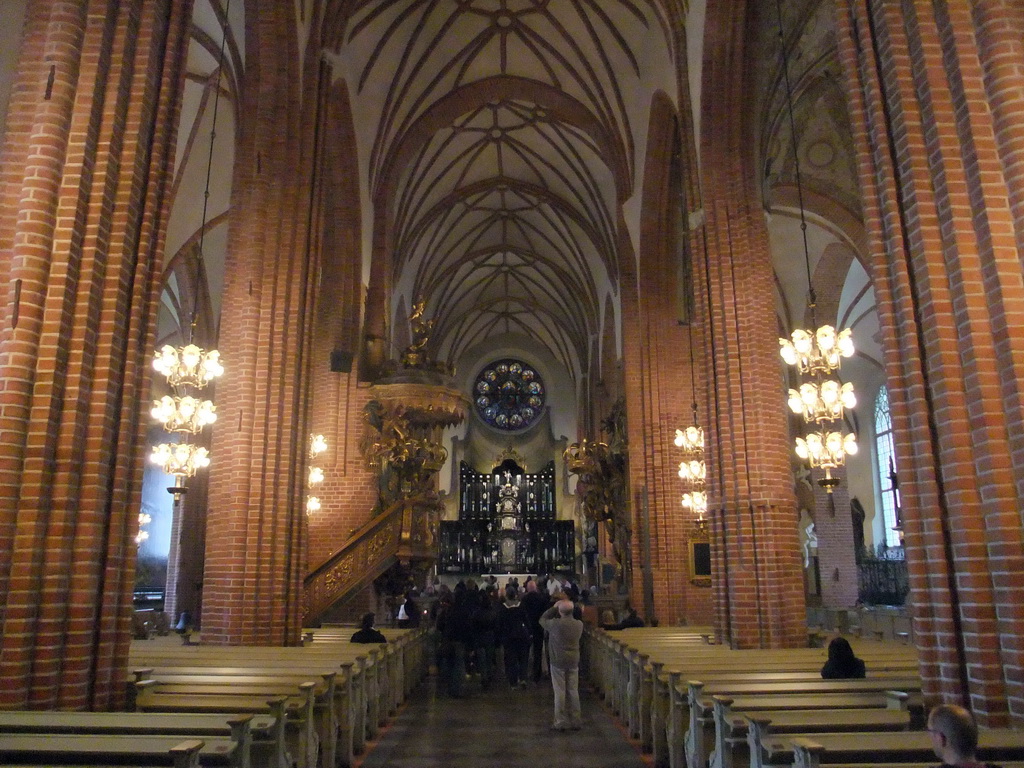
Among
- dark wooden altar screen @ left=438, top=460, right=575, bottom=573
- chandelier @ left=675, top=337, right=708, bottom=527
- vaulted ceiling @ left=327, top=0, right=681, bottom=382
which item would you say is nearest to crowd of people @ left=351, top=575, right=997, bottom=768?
chandelier @ left=675, top=337, right=708, bottom=527

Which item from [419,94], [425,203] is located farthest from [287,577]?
[425,203]

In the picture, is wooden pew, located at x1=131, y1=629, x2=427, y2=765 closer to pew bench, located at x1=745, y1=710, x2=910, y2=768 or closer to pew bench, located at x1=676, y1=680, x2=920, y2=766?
pew bench, located at x1=676, y1=680, x2=920, y2=766

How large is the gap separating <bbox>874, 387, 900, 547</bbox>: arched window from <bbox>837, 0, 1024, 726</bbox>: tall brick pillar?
21.9 metres

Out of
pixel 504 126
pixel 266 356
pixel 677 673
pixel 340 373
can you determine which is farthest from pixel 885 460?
pixel 677 673

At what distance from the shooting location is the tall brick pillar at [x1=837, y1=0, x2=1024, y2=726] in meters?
4.47

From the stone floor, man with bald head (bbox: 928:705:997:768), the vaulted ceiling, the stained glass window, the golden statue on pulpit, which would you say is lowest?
the stone floor

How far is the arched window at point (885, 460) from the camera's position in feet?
82.6

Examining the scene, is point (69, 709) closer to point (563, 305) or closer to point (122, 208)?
point (122, 208)

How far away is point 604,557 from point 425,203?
39.2 ft

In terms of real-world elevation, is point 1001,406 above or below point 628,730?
above

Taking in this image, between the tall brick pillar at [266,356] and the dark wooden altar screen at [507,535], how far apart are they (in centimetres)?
2260

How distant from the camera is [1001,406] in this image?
4594 mm

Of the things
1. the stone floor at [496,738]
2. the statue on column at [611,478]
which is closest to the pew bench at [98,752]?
the stone floor at [496,738]

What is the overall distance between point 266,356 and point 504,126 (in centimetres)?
1376
